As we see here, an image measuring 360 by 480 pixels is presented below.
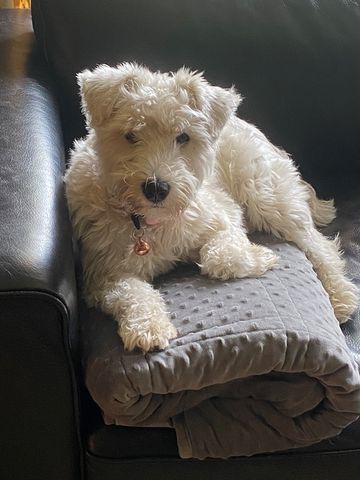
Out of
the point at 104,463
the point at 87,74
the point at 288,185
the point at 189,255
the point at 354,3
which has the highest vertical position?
the point at 354,3

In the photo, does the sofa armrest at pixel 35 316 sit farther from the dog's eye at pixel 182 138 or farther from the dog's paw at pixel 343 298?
the dog's paw at pixel 343 298

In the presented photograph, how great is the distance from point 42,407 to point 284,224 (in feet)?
→ 2.57

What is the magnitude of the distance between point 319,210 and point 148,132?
72 cm

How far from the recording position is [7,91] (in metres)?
1.79

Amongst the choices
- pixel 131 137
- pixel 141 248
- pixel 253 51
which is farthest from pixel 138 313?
pixel 253 51

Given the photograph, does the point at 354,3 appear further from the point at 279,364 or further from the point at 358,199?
the point at 279,364

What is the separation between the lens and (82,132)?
2.05 metres

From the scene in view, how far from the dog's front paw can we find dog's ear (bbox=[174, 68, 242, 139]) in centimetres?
27

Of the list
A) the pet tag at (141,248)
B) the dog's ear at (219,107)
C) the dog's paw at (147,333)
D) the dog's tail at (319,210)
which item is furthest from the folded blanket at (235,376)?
the dog's tail at (319,210)

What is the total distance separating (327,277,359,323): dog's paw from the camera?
168 cm

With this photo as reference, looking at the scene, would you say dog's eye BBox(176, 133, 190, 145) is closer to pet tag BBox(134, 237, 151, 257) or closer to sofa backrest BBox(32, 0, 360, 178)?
pet tag BBox(134, 237, 151, 257)

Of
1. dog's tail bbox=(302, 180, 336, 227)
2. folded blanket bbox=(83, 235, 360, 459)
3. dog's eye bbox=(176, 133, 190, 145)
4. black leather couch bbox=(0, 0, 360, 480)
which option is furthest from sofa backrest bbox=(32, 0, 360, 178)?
folded blanket bbox=(83, 235, 360, 459)

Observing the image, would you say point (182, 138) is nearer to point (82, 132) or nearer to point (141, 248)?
point (141, 248)

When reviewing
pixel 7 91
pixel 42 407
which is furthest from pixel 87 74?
pixel 42 407
